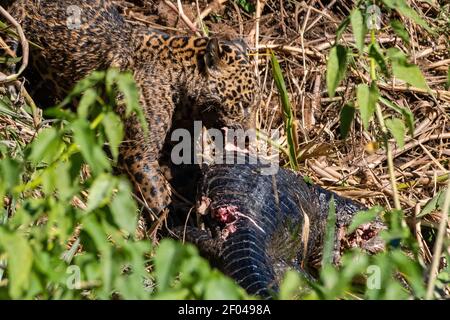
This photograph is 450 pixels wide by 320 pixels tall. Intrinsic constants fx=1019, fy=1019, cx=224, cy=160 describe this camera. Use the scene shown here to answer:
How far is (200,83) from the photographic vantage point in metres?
7.28

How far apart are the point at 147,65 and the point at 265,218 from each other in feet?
Result: 5.49

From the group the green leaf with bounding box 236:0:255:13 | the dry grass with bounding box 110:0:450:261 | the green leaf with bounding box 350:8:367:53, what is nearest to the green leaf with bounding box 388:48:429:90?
the green leaf with bounding box 350:8:367:53

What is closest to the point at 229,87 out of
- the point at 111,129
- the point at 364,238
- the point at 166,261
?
the point at 364,238

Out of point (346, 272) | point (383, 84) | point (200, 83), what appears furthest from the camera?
point (383, 84)

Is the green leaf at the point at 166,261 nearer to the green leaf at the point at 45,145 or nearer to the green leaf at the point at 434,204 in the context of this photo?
the green leaf at the point at 45,145

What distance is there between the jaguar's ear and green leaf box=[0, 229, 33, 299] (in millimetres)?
4052

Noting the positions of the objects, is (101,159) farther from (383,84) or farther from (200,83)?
(383,84)

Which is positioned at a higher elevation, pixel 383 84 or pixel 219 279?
pixel 383 84

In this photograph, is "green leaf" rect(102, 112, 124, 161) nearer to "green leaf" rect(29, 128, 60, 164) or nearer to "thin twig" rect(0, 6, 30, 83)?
"green leaf" rect(29, 128, 60, 164)

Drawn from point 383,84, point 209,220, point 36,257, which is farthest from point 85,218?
point 383,84

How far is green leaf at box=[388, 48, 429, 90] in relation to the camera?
3.89m

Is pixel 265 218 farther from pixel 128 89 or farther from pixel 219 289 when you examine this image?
pixel 219 289

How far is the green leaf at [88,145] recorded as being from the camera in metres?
3.23
